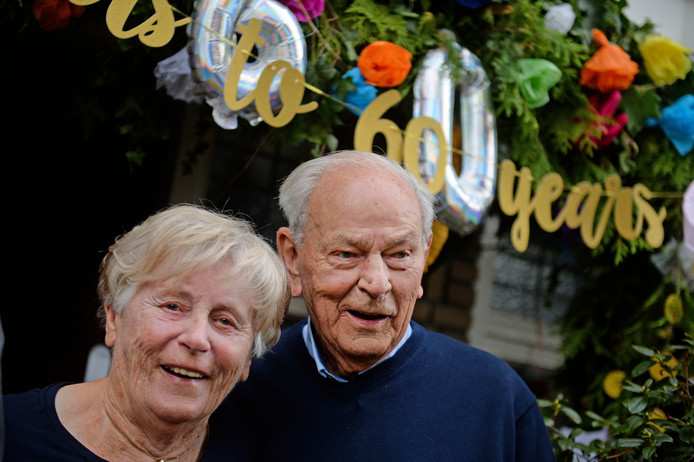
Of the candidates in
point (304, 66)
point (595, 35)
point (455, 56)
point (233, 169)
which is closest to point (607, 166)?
point (595, 35)

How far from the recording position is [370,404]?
68.0 inches

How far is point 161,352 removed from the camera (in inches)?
57.4

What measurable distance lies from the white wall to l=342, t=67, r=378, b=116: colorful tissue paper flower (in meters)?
1.84

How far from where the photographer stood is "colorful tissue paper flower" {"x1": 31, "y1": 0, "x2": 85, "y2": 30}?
2.19m

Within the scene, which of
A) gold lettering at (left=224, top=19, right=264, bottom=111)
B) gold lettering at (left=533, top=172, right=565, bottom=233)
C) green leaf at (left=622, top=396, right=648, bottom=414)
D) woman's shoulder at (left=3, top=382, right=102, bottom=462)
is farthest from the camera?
gold lettering at (left=533, top=172, right=565, bottom=233)

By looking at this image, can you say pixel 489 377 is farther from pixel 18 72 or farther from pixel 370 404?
pixel 18 72

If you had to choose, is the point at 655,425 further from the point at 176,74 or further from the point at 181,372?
the point at 176,74

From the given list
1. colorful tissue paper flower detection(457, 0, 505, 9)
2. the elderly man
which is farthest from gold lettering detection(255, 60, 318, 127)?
colorful tissue paper flower detection(457, 0, 505, 9)

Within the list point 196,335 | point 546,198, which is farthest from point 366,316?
point 546,198

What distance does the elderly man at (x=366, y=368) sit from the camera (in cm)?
169

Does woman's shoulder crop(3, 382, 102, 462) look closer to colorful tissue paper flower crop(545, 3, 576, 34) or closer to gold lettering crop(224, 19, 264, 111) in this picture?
gold lettering crop(224, 19, 264, 111)

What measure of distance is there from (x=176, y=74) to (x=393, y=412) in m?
1.24

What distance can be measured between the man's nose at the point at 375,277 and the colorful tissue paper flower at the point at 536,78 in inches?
49.7

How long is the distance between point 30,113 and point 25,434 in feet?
5.47
